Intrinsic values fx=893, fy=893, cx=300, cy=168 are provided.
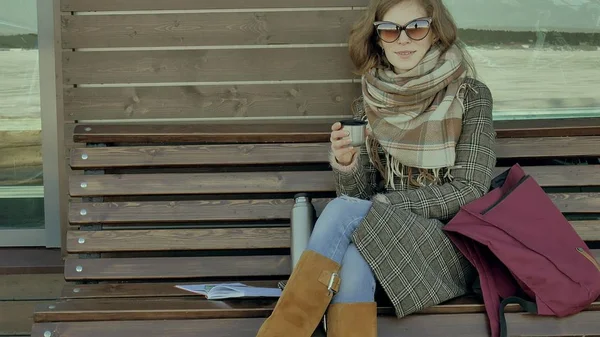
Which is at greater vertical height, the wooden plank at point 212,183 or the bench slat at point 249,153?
the bench slat at point 249,153

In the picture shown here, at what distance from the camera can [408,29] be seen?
10.3ft

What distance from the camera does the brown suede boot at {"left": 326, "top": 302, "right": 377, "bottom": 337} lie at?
2670mm

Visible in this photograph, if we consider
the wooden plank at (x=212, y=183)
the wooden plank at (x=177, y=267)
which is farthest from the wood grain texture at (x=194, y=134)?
the wooden plank at (x=177, y=267)

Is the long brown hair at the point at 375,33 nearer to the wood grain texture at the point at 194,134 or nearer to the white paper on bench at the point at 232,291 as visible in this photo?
the wood grain texture at the point at 194,134

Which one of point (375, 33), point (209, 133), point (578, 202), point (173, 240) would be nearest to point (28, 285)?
point (173, 240)

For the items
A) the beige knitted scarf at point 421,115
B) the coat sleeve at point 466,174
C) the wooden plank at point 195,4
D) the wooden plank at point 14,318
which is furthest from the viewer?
the wooden plank at point 14,318

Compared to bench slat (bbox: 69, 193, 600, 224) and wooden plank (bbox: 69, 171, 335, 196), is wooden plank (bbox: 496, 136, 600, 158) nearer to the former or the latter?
bench slat (bbox: 69, 193, 600, 224)

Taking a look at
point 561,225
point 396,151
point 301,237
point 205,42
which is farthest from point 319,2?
point 561,225

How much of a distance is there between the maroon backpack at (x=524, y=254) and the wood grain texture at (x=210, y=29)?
3.91 ft

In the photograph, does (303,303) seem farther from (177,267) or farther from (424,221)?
(177,267)

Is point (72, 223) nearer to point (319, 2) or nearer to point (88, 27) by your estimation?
point (88, 27)

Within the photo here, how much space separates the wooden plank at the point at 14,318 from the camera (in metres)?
3.96

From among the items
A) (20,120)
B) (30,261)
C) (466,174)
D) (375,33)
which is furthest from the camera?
(20,120)

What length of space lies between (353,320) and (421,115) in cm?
86
